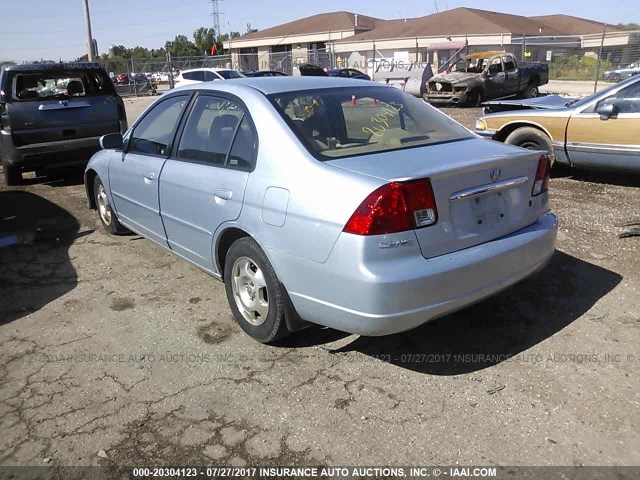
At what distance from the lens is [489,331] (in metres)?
3.72

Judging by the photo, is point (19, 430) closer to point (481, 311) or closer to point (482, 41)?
point (481, 311)

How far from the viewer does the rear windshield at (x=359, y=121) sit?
134 inches

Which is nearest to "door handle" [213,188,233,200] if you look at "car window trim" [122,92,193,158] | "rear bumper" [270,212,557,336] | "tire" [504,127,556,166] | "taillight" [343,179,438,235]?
"rear bumper" [270,212,557,336]

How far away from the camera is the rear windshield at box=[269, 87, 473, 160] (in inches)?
134

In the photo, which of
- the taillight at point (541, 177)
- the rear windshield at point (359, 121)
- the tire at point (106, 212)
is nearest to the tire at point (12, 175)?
the tire at point (106, 212)

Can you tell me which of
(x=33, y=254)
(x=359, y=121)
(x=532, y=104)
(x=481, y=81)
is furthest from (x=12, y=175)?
(x=481, y=81)

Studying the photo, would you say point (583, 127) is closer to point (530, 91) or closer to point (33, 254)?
point (33, 254)

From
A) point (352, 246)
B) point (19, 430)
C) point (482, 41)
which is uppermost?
point (482, 41)

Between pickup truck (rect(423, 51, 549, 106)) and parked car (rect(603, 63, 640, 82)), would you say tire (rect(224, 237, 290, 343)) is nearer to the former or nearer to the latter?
pickup truck (rect(423, 51, 549, 106))

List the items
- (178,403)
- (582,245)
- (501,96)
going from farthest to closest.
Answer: (501,96) → (582,245) → (178,403)

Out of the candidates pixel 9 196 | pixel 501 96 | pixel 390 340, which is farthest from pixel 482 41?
pixel 390 340

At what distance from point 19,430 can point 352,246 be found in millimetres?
1986

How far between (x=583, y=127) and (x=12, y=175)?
8.23 metres

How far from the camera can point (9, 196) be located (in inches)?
316
